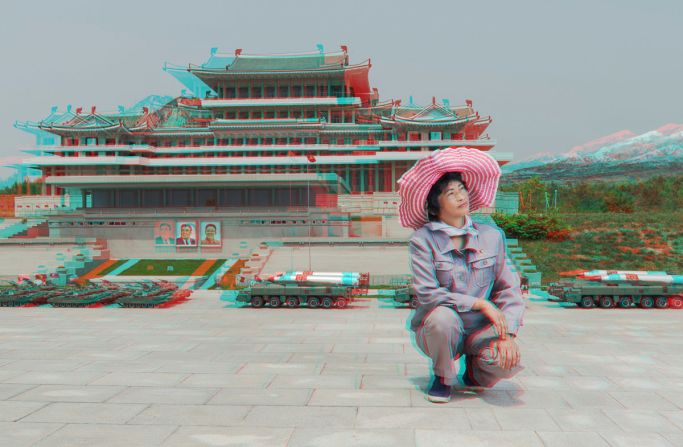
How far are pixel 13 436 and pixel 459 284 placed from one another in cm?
426

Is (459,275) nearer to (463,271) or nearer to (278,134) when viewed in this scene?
(463,271)

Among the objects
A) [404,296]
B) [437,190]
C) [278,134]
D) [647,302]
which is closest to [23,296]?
[404,296]

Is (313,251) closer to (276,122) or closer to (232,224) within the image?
(232,224)

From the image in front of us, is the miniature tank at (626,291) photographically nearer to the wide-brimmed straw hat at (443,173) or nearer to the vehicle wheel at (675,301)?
the vehicle wheel at (675,301)

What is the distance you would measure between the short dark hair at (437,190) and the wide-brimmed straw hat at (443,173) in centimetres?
5

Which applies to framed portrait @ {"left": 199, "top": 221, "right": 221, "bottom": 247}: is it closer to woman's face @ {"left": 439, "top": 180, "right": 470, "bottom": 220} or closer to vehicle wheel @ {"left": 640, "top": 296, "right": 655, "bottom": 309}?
vehicle wheel @ {"left": 640, "top": 296, "right": 655, "bottom": 309}

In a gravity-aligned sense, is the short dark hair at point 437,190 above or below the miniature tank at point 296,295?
above

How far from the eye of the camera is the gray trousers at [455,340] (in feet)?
18.8

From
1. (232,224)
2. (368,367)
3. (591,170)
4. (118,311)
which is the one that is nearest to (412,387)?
(368,367)

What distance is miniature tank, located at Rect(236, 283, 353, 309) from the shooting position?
57.3 ft

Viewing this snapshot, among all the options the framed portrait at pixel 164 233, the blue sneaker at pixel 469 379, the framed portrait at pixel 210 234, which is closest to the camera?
the blue sneaker at pixel 469 379

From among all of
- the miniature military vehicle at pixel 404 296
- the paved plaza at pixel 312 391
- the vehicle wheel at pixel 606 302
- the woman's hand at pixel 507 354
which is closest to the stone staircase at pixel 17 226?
the paved plaza at pixel 312 391

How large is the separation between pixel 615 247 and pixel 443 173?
88.9 feet

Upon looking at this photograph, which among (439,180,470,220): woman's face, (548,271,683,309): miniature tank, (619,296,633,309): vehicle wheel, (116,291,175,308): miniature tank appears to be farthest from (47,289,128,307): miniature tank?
(619,296,633,309): vehicle wheel
